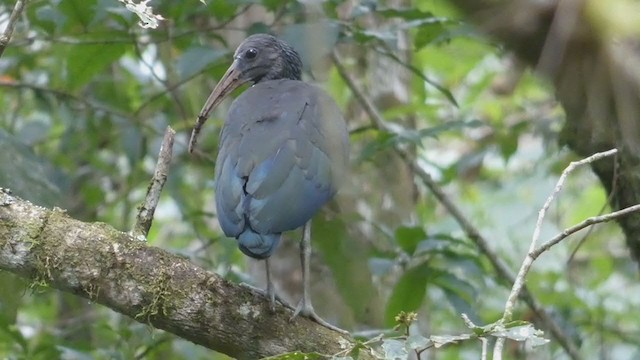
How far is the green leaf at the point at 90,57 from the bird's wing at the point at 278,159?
2.14 ft

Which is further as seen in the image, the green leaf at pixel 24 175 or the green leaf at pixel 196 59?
the green leaf at pixel 196 59

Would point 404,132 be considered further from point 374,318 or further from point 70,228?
point 70,228

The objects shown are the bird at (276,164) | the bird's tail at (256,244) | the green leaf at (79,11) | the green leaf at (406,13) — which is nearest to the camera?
the bird's tail at (256,244)

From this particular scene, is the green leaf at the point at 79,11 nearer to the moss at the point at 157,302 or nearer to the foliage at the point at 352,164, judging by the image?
the foliage at the point at 352,164

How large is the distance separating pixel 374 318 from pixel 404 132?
3.90 feet

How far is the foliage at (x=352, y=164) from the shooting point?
4.45 m

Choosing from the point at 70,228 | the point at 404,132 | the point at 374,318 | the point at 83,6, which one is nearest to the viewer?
the point at 70,228

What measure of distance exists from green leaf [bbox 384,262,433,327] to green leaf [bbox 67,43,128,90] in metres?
1.65

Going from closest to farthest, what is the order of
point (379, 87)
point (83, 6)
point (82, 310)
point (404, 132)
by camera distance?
1. point (83, 6)
2. point (404, 132)
3. point (379, 87)
4. point (82, 310)

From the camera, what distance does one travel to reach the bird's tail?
3.29 m

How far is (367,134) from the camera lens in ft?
19.3

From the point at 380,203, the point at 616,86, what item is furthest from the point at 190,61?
the point at 616,86

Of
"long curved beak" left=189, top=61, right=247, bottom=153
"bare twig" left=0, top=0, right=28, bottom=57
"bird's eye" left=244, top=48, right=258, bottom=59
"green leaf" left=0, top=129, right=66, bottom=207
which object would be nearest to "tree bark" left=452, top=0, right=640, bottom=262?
"bare twig" left=0, top=0, right=28, bottom=57

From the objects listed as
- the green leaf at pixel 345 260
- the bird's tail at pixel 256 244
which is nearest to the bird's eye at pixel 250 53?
the green leaf at pixel 345 260
